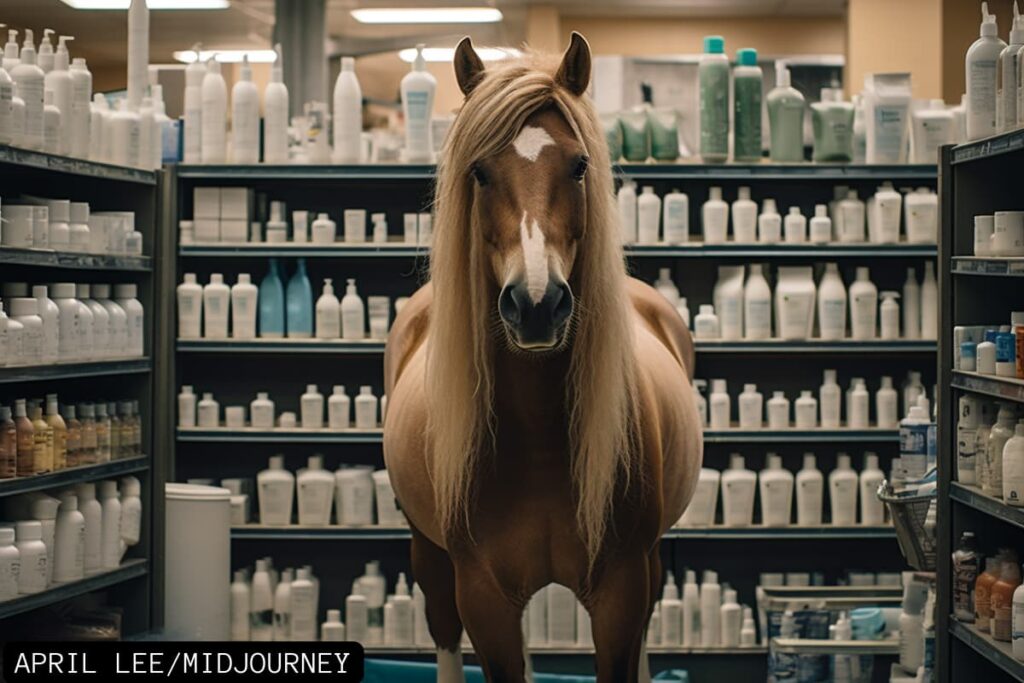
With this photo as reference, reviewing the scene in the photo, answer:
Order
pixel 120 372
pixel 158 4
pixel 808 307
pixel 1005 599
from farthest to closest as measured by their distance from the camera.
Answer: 1. pixel 158 4
2. pixel 808 307
3. pixel 120 372
4. pixel 1005 599

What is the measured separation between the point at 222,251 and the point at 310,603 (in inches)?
62.2

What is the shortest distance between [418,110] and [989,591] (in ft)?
10.2

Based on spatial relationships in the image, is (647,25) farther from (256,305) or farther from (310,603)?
(310,603)

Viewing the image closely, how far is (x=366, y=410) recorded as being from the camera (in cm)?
582

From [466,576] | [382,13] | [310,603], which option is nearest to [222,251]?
[310,603]

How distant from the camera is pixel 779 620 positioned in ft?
17.7

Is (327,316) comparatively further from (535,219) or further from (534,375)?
(535,219)

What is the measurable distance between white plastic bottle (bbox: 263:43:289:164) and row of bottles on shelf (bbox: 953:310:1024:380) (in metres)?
3.05

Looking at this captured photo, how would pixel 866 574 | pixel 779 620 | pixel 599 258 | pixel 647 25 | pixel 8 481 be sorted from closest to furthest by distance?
1. pixel 599 258
2. pixel 8 481
3. pixel 779 620
4. pixel 866 574
5. pixel 647 25

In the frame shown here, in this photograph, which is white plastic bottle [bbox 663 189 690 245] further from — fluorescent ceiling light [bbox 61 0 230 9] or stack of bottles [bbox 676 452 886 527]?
fluorescent ceiling light [bbox 61 0 230 9]

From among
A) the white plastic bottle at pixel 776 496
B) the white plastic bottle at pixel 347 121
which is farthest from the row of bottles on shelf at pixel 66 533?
the white plastic bottle at pixel 776 496

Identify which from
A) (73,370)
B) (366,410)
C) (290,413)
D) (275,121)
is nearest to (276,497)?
(290,413)

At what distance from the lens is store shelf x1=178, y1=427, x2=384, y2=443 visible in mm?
5809

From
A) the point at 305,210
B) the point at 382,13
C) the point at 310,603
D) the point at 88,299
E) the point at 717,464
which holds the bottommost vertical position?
the point at 310,603
